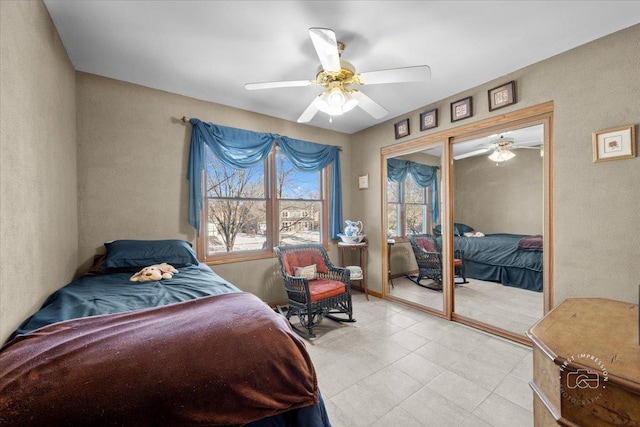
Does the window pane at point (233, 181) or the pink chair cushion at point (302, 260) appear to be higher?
the window pane at point (233, 181)

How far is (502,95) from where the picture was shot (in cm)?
267

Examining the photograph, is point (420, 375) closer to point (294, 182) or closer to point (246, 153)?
point (294, 182)

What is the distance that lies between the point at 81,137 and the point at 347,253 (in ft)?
12.4

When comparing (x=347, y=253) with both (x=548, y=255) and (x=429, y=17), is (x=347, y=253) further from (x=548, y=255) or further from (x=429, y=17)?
(x=429, y=17)

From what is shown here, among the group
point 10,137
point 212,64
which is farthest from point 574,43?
point 10,137

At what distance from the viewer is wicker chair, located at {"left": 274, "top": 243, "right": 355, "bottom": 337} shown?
2.84m

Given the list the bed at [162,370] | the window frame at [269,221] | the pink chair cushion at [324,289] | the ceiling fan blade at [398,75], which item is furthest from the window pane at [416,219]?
the bed at [162,370]

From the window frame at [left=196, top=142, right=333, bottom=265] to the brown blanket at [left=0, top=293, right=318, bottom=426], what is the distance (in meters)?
2.02

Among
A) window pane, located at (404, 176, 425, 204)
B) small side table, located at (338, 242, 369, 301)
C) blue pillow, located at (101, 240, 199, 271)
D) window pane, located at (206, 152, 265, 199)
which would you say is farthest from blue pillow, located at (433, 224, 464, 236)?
blue pillow, located at (101, 240, 199, 271)

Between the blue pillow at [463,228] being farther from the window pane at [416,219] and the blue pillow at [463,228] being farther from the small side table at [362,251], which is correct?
the small side table at [362,251]

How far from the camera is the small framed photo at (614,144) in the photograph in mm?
1952

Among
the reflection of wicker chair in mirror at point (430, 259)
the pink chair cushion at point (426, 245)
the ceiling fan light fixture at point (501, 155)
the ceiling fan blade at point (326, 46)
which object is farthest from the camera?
the pink chair cushion at point (426, 245)

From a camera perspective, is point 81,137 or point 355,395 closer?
point 355,395

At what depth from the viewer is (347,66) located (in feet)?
7.02
